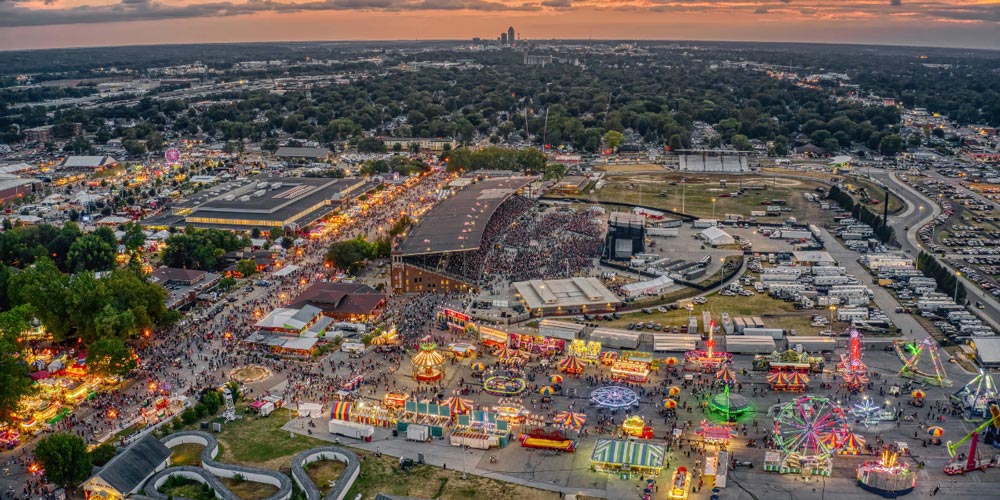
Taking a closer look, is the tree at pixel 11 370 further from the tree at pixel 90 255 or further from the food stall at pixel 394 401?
the tree at pixel 90 255

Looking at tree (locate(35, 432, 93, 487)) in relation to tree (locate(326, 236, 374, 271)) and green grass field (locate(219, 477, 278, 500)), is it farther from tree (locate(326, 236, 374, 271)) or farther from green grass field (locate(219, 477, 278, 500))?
tree (locate(326, 236, 374, 271))

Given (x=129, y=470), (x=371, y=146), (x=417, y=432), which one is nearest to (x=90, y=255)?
(x=129, y=470)

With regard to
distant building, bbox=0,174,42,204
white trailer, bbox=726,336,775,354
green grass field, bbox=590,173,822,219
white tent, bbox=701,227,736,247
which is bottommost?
white trailer, bbox=726,336,775,354

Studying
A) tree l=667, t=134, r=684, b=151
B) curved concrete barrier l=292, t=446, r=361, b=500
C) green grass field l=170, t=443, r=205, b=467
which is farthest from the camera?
tree l=667, t=134, r=684, b=151

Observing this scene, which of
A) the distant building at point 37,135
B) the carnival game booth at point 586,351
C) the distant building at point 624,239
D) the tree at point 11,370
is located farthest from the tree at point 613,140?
the distant building at point 37,135

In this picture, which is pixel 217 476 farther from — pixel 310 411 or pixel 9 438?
pixel 9 438

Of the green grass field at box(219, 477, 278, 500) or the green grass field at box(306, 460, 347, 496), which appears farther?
the green grass field at box(306, 460, 347, 496)

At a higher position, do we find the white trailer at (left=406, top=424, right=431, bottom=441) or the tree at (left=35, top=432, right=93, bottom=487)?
the tree at (left=35, top=432, right=93, bottom=487)

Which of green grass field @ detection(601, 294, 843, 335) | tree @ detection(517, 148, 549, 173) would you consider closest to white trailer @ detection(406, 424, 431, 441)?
green grass field @ detection(601, 294, 843, 335)

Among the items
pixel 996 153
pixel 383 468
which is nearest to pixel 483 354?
pixel 383 468
